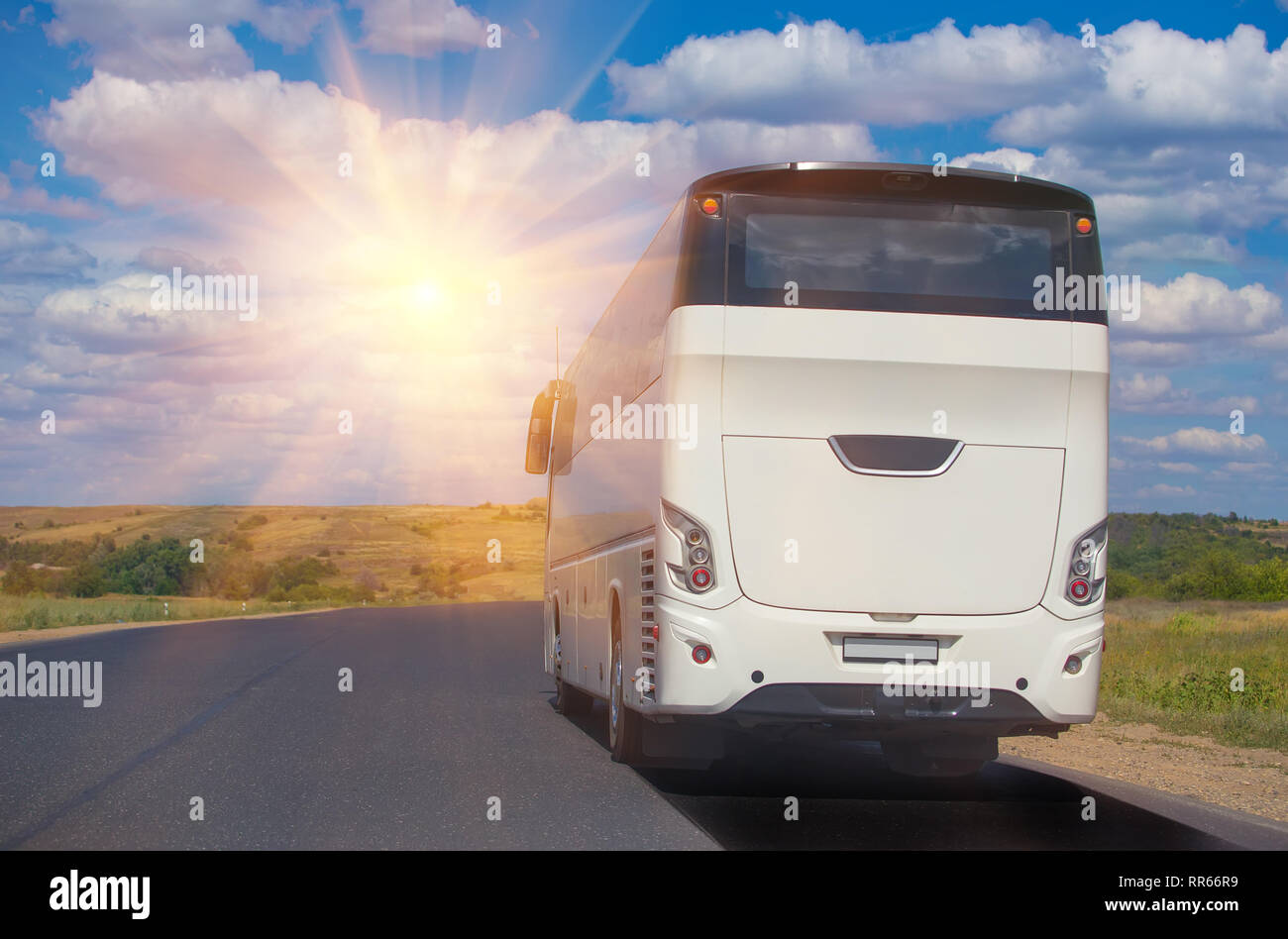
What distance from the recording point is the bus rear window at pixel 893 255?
7.98m

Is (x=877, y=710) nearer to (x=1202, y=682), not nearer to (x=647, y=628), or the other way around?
(x=647, y=628)

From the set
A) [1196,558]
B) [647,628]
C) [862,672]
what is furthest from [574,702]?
[1196,558]

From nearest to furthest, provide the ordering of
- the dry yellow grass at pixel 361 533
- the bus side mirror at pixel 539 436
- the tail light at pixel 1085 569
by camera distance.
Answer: the tail light at pixel 1085 569, the bus side mirror at pixel 539 436, the dry yellow grass at pixel 361 533

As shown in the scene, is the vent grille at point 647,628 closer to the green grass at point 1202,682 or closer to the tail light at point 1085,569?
the tail light at point 1085,569

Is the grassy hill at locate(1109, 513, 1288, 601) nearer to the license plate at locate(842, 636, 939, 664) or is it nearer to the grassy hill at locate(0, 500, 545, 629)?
the license plate at locate(842, 636, 939, 664)

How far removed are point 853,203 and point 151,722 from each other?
28.9 feet

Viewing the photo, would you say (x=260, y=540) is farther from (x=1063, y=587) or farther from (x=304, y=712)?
(x=1063, y=587)

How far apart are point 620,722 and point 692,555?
2861 mm

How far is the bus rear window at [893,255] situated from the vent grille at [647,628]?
188cm

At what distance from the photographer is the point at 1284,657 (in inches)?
775

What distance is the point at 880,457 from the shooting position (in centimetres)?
796

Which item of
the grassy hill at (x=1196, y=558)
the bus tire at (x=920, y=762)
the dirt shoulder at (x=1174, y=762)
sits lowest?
the grassy hill at (x=1196, y=558)

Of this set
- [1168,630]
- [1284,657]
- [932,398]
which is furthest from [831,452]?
[1168,630]

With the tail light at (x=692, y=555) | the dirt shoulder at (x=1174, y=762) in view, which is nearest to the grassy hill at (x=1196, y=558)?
the dirt shoulder at (x=1174, y=762)
